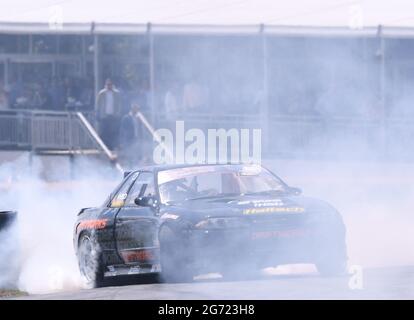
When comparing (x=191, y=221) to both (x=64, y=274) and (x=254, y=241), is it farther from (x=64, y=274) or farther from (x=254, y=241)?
(x=64, y=274)

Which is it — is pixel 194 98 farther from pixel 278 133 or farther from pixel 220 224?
pixel 220 224

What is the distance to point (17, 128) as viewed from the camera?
2420cm

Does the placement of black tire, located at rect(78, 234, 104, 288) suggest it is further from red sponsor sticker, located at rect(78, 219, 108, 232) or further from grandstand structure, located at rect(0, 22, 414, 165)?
grandstand structure, located at rect(0, 22, 414, 165)

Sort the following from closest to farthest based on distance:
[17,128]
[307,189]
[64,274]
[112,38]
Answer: [64,274] < [307,189] < [17,128] < [112,38]

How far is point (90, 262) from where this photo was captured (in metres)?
12.6

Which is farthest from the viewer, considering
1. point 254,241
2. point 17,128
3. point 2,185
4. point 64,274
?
point 17,128

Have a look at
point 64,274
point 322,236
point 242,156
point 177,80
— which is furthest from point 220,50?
point 322,236

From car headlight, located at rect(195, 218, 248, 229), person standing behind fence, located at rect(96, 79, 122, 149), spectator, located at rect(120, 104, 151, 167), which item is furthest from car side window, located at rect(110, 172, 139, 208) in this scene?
person standing behind fence, located at rect(96, 79, 122, 149)

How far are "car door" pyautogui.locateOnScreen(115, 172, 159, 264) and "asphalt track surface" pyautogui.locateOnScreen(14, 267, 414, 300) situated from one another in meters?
0.42

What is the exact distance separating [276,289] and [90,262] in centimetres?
280

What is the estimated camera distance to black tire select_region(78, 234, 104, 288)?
40.9ft

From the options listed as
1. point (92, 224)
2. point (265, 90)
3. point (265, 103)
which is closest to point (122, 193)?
point (92, 224)

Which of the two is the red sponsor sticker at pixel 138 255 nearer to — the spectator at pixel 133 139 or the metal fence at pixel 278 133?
the metal fence at pixel 278 133

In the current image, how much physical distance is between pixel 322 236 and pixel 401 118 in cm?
1122
